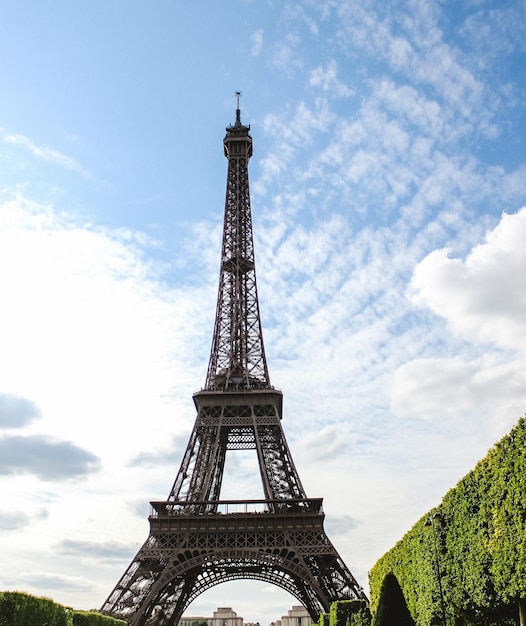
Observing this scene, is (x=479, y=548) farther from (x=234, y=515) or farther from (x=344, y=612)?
(x=234, y=515)

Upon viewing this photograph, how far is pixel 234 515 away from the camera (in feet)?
152

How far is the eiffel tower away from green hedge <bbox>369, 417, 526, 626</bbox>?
16968 millimetres

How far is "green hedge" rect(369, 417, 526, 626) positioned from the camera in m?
19.3

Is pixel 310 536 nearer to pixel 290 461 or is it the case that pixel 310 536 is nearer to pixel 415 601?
pixel 290 461

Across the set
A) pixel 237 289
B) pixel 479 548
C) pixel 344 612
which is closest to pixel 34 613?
pixel 344 612

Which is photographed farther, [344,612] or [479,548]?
[344,612]

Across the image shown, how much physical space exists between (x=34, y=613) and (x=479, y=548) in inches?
727

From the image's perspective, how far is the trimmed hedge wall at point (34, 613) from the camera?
25.1 metres

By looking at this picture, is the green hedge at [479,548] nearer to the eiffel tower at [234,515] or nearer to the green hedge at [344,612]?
the green hedge at [344,612]

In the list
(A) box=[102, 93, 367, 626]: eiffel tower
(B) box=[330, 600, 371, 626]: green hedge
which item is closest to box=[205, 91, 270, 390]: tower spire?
(A) box=[102, 93, 367, 626]: eiffel tower

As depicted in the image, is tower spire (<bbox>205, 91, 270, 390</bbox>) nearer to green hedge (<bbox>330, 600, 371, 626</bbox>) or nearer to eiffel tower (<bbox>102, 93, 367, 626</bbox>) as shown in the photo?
eiffel tower (<bbox>102, 93, 367, 626</bbox>)

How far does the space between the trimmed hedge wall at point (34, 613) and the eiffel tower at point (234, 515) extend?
9593 millimetres

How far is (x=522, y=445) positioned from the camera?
19.4 metres

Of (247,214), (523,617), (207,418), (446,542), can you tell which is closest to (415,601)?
(446,542)
